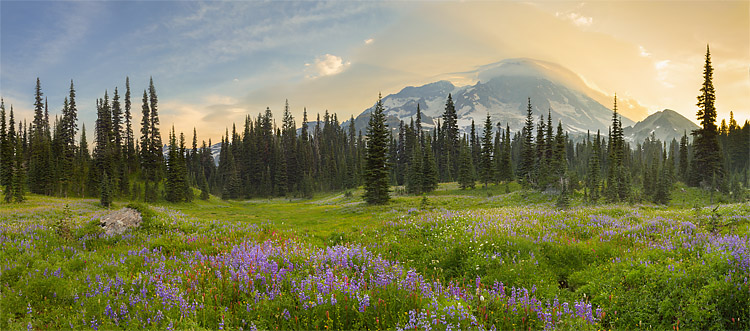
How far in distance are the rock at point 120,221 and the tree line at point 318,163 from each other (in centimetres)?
2669

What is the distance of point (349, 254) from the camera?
809 centimetres

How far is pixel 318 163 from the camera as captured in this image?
119500mm

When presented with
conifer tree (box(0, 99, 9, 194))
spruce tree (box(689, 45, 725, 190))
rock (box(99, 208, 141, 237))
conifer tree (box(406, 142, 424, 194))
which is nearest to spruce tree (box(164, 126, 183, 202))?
conifer tree (box(0, 99, 9, 194))

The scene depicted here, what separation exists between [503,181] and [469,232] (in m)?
70.6

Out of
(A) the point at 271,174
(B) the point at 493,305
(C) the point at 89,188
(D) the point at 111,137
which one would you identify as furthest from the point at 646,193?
(D) the point at 111,137

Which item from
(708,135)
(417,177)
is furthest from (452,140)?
(708,135)

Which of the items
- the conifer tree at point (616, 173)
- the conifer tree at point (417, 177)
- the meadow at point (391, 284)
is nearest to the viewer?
the meadow at point (391, 284)

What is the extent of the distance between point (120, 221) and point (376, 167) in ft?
105

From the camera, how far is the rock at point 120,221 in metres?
11.5

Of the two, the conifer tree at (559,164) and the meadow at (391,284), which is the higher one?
the conifer tree at (559,164)

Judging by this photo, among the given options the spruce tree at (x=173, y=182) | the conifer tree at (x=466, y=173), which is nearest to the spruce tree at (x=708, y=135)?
the conifer tree at (x=466, y=173)

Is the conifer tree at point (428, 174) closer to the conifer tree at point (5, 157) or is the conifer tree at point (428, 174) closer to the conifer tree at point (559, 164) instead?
the conifer tree at point (559, 164)

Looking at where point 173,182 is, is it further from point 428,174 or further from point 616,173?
point 616,173

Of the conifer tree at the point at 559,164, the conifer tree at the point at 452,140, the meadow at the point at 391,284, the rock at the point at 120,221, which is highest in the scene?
the conifer tree at the point at 452,140
